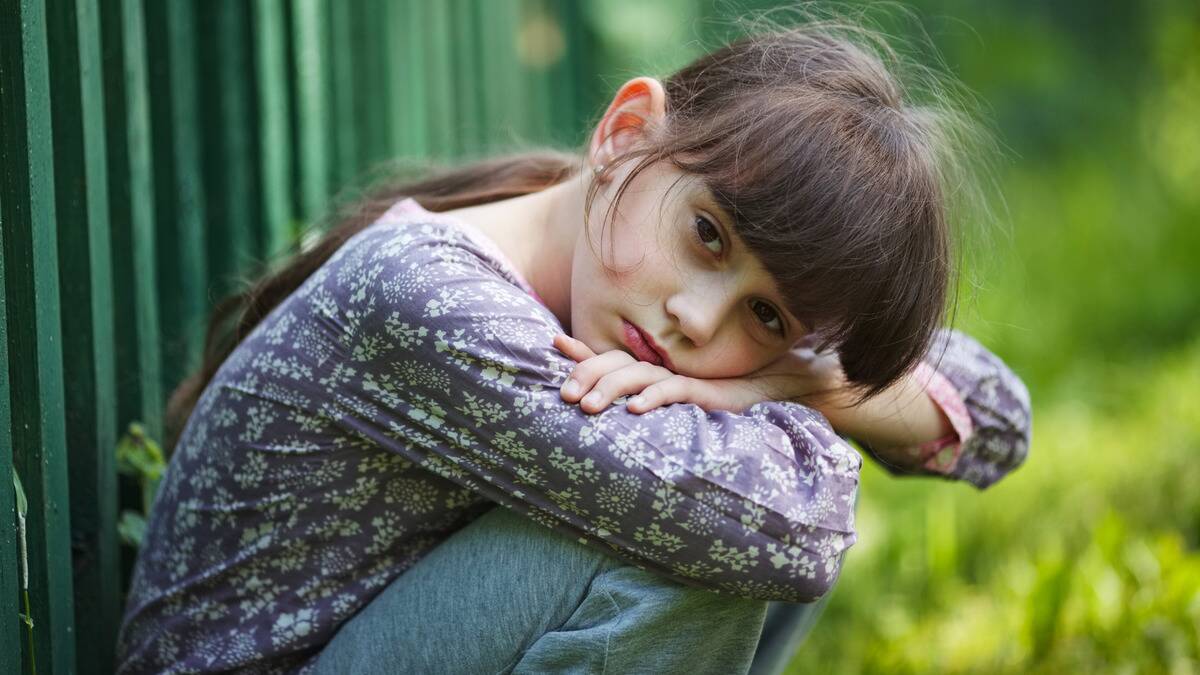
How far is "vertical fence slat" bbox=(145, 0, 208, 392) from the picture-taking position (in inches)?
97.9

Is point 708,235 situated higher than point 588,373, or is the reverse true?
point 708,235

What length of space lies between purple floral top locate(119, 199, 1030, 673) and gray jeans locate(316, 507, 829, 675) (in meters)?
0.05

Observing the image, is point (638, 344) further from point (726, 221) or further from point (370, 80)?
point (370, 80)

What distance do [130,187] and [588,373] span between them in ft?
3.40

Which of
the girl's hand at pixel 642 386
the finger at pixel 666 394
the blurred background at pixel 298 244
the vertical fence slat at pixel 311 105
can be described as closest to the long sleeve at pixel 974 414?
the blurred background at pixel 298 244

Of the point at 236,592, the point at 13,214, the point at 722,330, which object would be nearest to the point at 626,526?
the point at 722,330

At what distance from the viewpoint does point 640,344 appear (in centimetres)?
172

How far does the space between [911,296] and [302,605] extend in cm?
94

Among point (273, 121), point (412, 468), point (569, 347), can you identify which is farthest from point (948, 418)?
point (273, 121)

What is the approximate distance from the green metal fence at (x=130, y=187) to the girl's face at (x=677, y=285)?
0.74 meters

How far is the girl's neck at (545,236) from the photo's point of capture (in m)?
1.91

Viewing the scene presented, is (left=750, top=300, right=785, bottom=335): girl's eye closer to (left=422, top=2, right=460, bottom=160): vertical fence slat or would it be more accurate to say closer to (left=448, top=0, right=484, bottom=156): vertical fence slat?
(left=422, top=2, right=460, bottom=160): vertical fence slat

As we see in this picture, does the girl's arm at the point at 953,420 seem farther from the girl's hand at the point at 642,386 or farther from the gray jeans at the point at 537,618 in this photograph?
the gray jeans at the point at 537,618

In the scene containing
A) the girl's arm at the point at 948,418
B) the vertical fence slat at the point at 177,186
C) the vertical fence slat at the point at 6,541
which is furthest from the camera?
the vertical fence slat at the point at 177,186
